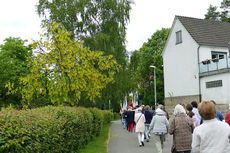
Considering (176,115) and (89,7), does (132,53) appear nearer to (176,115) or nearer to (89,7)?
(89,7)

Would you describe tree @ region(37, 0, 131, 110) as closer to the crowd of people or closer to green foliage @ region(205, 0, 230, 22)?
the crowd of people

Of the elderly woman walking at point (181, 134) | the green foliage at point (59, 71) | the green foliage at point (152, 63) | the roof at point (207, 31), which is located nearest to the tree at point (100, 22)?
the green foliage at point (59, 71)

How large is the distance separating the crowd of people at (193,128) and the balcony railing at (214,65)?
50.6 ft

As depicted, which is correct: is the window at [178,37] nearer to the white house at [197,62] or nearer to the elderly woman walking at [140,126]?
the white house at [197,62]

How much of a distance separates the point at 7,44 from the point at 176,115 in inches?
1681

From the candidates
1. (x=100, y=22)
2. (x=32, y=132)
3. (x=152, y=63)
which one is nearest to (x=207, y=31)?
(x=100, y=22)

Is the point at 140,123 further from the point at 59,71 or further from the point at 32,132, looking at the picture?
the point at 32,132

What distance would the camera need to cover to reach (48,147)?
6.66 m

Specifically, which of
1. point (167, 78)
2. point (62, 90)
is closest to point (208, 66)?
point (167, 78)

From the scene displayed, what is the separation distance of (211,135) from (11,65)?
143ft

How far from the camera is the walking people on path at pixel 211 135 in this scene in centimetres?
423

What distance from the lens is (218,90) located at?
29.5 metres

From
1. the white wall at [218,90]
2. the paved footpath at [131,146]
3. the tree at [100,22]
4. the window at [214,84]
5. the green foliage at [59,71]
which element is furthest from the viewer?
the window at [214,84]

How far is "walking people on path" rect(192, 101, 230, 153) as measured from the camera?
A: 4230 mm
